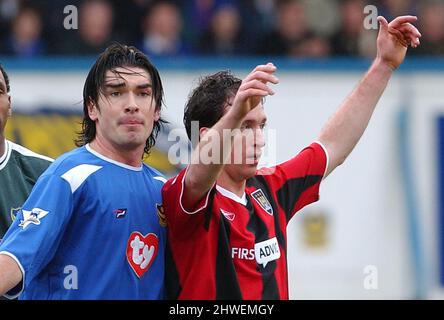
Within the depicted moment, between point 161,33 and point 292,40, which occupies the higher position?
point 161,33

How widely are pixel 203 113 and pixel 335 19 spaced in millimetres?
7354

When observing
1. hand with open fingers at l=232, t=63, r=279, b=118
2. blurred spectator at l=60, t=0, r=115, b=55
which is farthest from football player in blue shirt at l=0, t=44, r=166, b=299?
blurred spectator at l=60, t=0, r=115, b=55

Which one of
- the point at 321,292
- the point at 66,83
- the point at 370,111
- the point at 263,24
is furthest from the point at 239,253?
the point at 263,24

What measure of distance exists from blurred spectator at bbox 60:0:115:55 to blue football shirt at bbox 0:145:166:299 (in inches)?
275

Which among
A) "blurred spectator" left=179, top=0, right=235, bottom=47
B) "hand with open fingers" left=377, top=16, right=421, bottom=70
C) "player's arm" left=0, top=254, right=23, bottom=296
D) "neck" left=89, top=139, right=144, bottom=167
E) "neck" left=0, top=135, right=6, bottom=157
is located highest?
"blurred spectator" left=179, top=0, right=235, bottom=47

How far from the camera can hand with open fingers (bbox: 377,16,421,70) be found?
5520mm

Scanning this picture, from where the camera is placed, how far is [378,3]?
12312mm

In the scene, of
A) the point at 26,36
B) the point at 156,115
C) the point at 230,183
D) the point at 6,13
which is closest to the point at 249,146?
the point at 230,183

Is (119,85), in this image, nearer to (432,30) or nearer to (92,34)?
(92,34)

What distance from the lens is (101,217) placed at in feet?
15.6

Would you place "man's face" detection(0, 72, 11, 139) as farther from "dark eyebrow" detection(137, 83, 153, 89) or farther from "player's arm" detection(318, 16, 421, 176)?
"player's arm" detection(318, 16, 421, 176)

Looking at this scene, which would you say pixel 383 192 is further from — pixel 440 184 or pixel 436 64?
pixel 436 64

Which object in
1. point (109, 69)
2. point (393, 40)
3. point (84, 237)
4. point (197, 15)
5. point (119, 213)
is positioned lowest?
point (84, 237)

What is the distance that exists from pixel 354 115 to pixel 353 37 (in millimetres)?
6504
